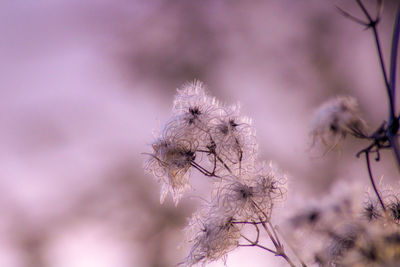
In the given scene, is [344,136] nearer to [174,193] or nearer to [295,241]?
[295,241]

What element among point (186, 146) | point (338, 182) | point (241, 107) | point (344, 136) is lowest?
point (344, 136)

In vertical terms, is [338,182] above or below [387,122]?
above

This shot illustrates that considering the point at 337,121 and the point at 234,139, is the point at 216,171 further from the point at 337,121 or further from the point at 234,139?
the point at 337,121

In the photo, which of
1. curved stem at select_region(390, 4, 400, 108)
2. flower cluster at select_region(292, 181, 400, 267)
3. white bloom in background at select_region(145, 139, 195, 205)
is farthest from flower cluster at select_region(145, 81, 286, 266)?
curved stem at select_region(390, 4, 400, 108)

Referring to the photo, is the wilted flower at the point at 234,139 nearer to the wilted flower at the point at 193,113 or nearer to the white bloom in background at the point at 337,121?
the wilted flower at the point at 193,113

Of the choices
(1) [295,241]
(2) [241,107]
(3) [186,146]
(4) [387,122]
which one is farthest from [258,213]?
(4) [387,122]

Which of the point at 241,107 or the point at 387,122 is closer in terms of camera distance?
the point at 387,122
